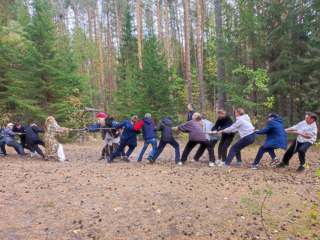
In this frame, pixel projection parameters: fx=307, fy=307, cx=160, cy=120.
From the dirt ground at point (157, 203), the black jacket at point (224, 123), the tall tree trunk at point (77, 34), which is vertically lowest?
the dirt ground at point (157, 203)

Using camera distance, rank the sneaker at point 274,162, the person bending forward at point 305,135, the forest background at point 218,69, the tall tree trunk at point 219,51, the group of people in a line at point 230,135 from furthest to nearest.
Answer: the tall tree trunk at point 219,51 → the forest background at point 218,69 → the sneaker at point 274,162 → the group of people in a line at point 230,135 → the person bending forward at point 305,135

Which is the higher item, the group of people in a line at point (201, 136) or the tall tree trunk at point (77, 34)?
the tall tree trunk at point (77, 34)

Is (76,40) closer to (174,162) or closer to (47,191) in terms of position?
(174,162)

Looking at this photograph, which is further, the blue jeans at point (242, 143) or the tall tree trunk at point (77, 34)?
the tall tree trunk at point (77, 34)

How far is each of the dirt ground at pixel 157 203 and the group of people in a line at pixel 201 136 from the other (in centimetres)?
70

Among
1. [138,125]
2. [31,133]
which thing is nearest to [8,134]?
[31,133]

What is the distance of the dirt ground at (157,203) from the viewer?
16.9 ft

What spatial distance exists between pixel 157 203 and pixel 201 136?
13.2 ft

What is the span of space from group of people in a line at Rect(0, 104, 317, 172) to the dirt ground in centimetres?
70

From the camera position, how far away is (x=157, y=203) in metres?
6.35

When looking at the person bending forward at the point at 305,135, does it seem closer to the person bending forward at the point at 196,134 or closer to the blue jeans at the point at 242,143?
the blue jeans at the point at 242,143

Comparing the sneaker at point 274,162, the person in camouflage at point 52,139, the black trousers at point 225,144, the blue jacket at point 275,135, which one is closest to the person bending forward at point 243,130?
the blue jacket at point 275,135

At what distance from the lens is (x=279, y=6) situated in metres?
14.9

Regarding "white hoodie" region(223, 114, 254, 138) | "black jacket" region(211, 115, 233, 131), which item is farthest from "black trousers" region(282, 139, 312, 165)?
"black jacket" region(211, 115, 233, 131)
